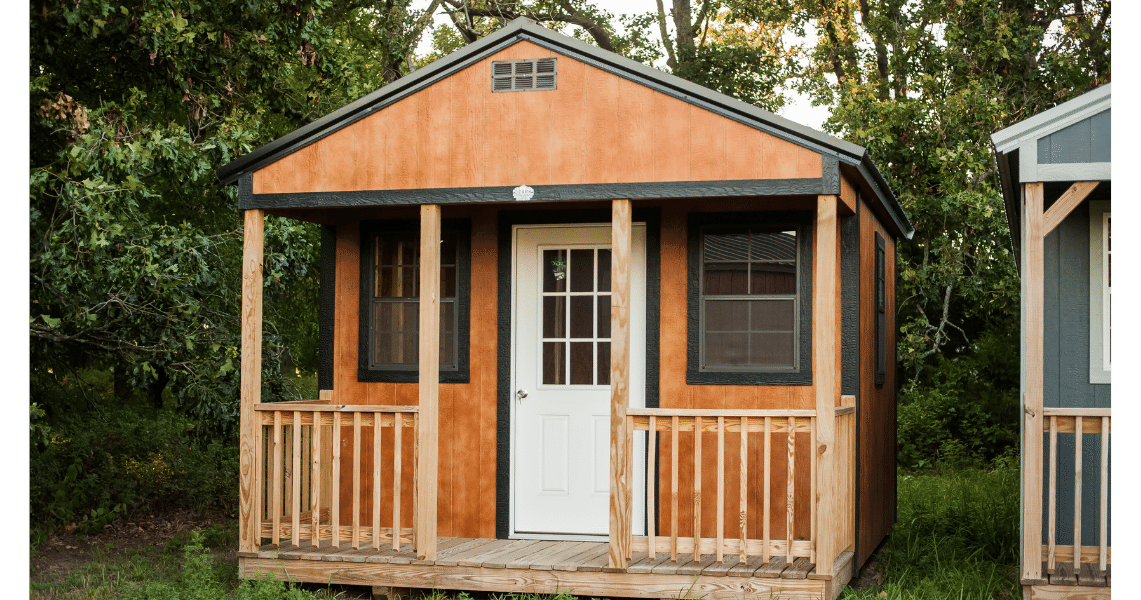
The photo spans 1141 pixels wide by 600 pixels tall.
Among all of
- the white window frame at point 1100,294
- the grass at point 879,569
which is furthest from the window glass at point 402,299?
the white window frame at point 1100,294

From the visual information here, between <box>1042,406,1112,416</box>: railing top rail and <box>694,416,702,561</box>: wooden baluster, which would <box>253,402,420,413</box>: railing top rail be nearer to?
<box>694,416,702,561</box>: wooden baluster

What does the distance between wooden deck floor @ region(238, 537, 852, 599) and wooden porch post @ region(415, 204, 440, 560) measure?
192mm

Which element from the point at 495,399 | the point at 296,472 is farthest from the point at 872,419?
the point at 296,472

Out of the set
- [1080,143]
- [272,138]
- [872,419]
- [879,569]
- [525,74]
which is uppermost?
[272,138]

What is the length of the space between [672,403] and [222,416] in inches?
148

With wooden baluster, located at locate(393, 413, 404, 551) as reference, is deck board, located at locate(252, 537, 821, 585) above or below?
below

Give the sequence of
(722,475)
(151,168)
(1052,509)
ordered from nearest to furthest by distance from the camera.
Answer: (1052,509) → (722,475) → (151,168)

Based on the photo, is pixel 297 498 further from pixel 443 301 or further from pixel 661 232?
pixel 661 232

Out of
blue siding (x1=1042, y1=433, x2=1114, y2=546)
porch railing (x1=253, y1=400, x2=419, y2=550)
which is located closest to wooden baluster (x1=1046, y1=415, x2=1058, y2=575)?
blue siding (x1=1042, y1=433, x2=1114, y2=546)

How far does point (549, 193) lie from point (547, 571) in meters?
2.30

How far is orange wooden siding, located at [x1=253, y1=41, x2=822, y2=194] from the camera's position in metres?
6.07

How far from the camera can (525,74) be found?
6395 mm

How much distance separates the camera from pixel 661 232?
23.3ft

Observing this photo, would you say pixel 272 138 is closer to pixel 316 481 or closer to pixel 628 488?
pixel 316 481
